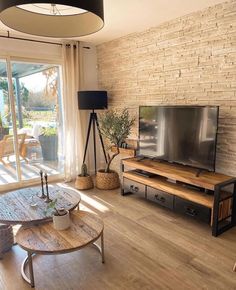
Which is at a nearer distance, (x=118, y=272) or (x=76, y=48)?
(x=118, y=272)

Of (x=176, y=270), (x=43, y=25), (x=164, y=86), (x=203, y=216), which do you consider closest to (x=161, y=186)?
(x=203, y=216)

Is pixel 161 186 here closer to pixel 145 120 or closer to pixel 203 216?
pixel 203 216

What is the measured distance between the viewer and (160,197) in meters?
2.99

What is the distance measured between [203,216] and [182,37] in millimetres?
2160

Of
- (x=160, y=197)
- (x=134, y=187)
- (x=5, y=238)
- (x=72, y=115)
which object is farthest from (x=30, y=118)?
(x=160, y=197)

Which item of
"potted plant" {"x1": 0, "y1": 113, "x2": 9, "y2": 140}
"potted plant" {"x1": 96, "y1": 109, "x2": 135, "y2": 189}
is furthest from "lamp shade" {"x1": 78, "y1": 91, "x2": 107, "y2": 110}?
"potted plant" {"x1": 0, "y1": 113, "x2": 9, "y2": 140}

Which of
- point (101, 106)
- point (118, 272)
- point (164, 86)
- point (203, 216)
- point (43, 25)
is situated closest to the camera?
point (43, 25)

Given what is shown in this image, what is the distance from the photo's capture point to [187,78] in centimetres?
302

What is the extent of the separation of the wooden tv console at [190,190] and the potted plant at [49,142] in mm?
1682

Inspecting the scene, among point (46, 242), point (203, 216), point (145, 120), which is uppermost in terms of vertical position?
point (145, 120)

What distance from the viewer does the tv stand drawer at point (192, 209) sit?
2504 millimetres

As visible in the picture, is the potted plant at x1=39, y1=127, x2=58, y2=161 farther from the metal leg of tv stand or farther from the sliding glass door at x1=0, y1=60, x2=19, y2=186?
the metal leg of tv stand

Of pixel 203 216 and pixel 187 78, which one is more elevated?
pixel 187 78

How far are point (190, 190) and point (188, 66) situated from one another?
59.8 inches
